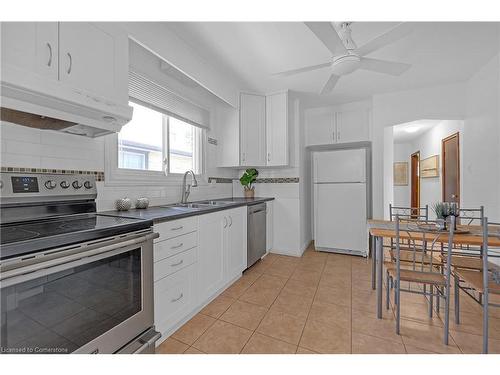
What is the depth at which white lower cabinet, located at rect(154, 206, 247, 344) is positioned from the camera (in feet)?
4.88

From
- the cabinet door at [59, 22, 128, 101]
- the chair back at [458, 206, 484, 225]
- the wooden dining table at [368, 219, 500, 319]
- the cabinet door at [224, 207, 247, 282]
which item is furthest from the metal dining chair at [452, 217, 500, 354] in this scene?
the cabinet door at [59, 22, 128, 101]

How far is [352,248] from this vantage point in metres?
3.31

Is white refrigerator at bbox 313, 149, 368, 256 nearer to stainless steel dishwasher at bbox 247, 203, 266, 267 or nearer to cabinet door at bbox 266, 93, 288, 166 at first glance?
cabinet door at bbox 266, 93, 288, 166

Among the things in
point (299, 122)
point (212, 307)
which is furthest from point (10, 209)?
point (299, 122)

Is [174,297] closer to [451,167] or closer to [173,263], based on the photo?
[173,263]

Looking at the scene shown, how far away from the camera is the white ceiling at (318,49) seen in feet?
6.11

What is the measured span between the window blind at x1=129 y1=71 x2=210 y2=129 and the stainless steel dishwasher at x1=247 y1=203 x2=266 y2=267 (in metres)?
1.29

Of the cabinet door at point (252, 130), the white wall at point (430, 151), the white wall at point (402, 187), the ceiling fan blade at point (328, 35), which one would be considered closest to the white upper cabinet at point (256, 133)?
the cabinet door at point (252, 130)

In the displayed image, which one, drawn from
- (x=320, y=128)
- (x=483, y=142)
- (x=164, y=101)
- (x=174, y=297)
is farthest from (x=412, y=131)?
(x=174, y=297)

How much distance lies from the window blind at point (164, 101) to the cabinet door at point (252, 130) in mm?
555

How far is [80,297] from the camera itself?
102 centimetres

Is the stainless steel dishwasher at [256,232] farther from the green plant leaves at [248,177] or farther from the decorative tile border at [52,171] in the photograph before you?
the decorative tile border at [52,171]

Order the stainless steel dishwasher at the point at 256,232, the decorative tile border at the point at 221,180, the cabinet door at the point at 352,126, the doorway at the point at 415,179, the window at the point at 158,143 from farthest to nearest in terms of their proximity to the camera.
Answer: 1. the doorway at the point at 415,179
2. the cabinet door at the point at 352,126
3. the decorative tile border at the point at 221,180
4. the stainless steel dishwasher at the point at 256,232
5. the window at the point at 158,143
